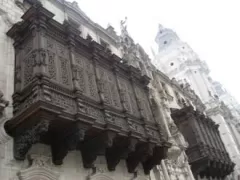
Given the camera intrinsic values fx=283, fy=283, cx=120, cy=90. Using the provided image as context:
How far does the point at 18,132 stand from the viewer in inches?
306

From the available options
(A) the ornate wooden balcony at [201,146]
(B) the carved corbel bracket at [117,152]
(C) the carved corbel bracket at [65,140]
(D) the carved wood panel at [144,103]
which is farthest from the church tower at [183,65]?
(C) the carved corbel bracket at [65,140]

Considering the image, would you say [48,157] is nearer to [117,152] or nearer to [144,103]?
[117,152]

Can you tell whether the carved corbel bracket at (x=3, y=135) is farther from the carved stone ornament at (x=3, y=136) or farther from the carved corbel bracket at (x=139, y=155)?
the carved corbel bracket at (x=139, y=155)

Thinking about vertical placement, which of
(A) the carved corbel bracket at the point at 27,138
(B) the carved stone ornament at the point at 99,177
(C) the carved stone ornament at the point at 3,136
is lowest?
(B) the carved stone ornament at the point at 99,177

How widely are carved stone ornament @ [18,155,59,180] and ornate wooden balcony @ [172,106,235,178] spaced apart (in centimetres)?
1142

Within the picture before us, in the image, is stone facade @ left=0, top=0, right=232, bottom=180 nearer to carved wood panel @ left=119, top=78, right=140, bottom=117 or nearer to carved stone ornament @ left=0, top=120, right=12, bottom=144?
carved stone ornament @ left=0, top=120, right=12, bottom=144

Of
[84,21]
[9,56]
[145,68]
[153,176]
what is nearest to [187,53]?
[145,68]

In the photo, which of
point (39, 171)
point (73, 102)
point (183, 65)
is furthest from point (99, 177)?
point (183, 65)

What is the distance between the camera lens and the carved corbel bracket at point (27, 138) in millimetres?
7094

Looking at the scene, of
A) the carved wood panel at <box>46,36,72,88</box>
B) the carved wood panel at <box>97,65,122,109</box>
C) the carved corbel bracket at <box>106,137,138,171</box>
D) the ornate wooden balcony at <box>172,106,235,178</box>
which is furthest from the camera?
the ornate wooden balcony at <box>172,106,235,178</box>

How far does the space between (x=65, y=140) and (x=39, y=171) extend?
1099 millimetres

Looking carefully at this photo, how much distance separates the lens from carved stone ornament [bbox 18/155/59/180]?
7.45m

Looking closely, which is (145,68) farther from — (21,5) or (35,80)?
(35,80)

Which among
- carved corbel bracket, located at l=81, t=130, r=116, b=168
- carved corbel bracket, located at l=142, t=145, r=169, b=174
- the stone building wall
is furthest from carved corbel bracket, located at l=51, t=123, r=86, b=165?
carved corbel bracket, located at l=142, t=145, r=169, b=174
